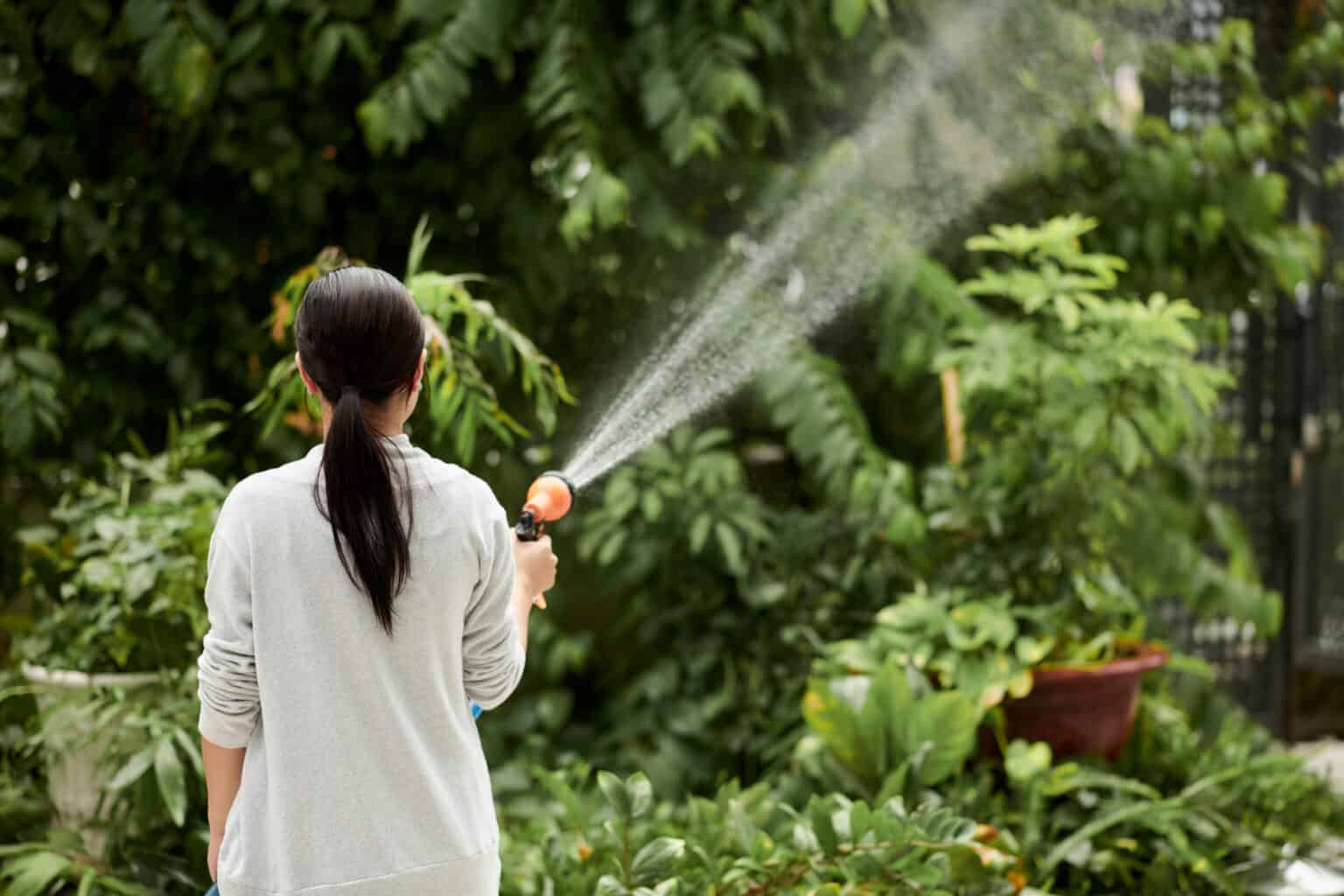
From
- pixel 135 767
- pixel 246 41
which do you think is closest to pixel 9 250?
pixel 246 41

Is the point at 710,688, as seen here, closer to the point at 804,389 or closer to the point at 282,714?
the point at 804,389

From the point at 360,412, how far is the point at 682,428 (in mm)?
2242

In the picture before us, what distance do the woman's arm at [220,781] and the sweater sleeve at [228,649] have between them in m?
0.03

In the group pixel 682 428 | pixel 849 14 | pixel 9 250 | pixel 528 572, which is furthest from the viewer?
pixel 682 428

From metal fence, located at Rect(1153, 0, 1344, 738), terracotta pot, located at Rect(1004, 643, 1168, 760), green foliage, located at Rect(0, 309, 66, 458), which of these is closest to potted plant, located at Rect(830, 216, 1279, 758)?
terracotta pot, located at Rect(1004, 643, 1168, 760)

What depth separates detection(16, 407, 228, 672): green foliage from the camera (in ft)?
8.29

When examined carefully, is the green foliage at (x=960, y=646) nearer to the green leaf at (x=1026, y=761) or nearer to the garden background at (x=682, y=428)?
the garden background at (x=682, y=428)

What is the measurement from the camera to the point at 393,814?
1389mm

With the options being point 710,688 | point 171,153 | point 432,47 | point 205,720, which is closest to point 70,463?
point 171,153

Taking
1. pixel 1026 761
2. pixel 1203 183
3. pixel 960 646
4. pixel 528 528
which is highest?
pixel 1203 183

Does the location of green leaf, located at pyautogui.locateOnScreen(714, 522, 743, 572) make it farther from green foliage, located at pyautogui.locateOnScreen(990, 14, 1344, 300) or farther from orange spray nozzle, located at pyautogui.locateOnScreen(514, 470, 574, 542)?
orange spray nozzle, located at pyautogui.locateOnScreen(514, 470, 574, 542)

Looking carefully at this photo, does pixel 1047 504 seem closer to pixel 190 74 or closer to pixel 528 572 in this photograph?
pixel 528 572

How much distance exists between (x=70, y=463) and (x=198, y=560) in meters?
1.08

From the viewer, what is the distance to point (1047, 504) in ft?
10.4
